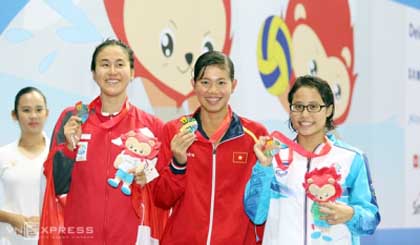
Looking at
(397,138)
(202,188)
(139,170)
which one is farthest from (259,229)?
(397,138)

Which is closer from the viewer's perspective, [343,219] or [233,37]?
[343,219]

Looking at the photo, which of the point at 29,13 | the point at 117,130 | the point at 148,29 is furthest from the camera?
the point at 148,29

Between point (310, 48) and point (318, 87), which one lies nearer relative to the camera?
point (318, 87)

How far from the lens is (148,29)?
3645 mm

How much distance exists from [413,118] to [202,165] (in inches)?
146

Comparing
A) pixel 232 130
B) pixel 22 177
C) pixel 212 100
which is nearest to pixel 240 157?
pixel 232 130

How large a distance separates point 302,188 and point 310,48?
8.18ft

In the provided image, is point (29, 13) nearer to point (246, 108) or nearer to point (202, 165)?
point (202, 165)

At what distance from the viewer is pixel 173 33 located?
3787 mm

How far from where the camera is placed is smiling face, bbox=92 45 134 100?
2.56 metres

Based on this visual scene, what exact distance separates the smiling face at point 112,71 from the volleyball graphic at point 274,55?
1.87 metres

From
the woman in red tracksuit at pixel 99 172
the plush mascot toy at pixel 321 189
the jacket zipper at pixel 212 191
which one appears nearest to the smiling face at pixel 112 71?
the woman in red tracksuit at pixel 99 172

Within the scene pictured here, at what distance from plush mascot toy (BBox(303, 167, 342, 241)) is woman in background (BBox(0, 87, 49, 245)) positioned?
3.88ft

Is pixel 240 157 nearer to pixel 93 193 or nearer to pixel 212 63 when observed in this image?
pixel 212 63
